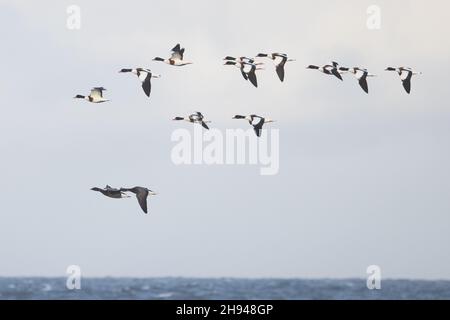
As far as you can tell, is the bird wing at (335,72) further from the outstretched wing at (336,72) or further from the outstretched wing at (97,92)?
the outstretched wing at (97,92)

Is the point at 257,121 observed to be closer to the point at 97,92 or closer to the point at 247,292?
the point at 97,92

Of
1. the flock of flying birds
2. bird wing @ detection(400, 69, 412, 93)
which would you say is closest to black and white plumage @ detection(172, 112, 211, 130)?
the flock of flying birds

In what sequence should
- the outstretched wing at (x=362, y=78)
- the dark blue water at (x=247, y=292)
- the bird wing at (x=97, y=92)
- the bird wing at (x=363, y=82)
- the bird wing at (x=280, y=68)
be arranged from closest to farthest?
the bird wing at (x=280, y=68), the bird wing at (x=97, y=92), the bird wing at (x=363, y=82), the outstretched wing at (x=362, y=78), the dark blue water at (x=247, y=292)

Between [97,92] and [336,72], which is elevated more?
[336,72]

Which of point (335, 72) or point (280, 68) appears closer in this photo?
point (280, 68)

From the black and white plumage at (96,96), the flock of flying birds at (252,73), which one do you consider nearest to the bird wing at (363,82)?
the flock of flying birds at (252,73)

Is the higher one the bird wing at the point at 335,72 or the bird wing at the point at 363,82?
the bird wing at the point at 335,72

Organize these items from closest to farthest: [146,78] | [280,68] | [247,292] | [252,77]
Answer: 1. [252,77]
2. [146,78]
3. [280,68]
4. [247,292]

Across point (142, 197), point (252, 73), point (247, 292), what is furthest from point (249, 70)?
point (247, 292)

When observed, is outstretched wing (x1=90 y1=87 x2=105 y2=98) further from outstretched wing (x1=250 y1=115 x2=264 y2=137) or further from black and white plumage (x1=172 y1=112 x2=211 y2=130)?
outstretched wing (x1=250 y1=115 x2=264 y2=137)
